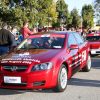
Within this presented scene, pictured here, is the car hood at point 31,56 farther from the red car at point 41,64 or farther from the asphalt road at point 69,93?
the asphalt road at point 69,93

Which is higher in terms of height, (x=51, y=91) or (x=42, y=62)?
(x=42, y=62)

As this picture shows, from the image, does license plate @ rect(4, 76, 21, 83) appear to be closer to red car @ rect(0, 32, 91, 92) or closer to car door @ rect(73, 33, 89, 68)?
red car @ rect(0, 32, 91, 92)

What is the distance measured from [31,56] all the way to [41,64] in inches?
18.3

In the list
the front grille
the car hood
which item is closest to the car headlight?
the car hood

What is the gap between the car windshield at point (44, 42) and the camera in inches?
329

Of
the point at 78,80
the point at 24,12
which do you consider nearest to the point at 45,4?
the point at 24,12

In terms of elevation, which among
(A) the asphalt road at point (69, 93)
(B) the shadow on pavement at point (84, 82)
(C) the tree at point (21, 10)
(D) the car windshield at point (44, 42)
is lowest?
(A) the asphalt road at point (69, 93)

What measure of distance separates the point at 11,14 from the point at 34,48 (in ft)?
47.1

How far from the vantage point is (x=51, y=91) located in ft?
25.5

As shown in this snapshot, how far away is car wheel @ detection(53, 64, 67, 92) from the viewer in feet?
24.1

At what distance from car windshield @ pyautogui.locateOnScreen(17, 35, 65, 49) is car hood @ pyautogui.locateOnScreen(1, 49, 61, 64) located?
0.36 meters

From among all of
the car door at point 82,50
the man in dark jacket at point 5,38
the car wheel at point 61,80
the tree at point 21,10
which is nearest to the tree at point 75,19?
the tree at point 21,10

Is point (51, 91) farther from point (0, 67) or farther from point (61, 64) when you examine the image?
point (0, 67)

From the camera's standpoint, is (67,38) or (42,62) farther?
(67,38)
